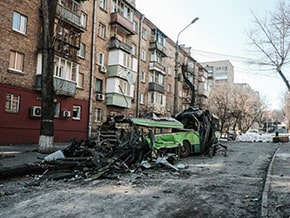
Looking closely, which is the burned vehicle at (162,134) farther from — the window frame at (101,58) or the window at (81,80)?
the window frame at (101,58)

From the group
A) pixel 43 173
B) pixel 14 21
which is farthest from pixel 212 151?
pixel 14 21

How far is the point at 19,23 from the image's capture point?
1775 centimetres

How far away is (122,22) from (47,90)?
646 inches

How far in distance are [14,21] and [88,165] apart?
13221mm

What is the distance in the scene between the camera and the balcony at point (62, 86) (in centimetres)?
1853

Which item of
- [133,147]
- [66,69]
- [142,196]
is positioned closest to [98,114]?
[66,69]

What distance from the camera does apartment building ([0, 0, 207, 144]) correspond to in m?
17.1

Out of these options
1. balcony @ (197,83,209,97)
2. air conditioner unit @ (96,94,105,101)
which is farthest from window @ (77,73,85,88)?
balcony @ (197,83,209,97)

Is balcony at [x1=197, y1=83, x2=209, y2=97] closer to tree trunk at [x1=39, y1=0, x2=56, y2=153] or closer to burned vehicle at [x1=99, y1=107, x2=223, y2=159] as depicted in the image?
burned vehicle at [x1=99, y1=107, x2=223, y2=159]

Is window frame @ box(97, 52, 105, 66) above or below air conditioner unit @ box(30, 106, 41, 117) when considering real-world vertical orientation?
above

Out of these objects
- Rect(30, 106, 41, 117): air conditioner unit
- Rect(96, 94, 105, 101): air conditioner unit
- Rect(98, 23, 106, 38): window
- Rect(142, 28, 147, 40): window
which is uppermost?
Rect(142, 28, 147, 40): window

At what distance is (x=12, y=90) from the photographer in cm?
1692

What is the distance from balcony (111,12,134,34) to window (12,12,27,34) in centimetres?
974

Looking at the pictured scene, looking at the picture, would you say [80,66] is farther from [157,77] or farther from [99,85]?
[157,77]
